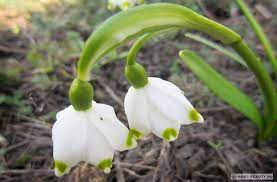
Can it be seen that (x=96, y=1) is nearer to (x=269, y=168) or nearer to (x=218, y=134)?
(x=218, y=134)

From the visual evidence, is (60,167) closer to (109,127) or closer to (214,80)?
(109,127)

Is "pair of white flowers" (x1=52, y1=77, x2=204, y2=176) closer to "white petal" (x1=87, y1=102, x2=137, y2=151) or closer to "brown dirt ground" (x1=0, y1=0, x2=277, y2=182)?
"white petal" (x1=87, y1=102, x2=137, y2=151)

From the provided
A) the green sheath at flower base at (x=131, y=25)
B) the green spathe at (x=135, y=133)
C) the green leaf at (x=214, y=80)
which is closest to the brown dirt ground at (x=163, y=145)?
the green leaf at (x=214, y=80)

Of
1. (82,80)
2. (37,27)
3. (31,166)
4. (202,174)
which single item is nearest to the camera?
(82,80)

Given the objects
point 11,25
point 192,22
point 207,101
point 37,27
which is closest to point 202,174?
point 207,101

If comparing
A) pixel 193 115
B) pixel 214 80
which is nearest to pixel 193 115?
pixel 193 115

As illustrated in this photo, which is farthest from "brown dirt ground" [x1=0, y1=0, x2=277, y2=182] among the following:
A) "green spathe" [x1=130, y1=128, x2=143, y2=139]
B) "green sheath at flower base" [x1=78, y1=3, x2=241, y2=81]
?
"green sheath at flower base" [x1=78, y1=3, x2=241, y2=81]

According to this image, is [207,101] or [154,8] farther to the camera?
[207,101]
